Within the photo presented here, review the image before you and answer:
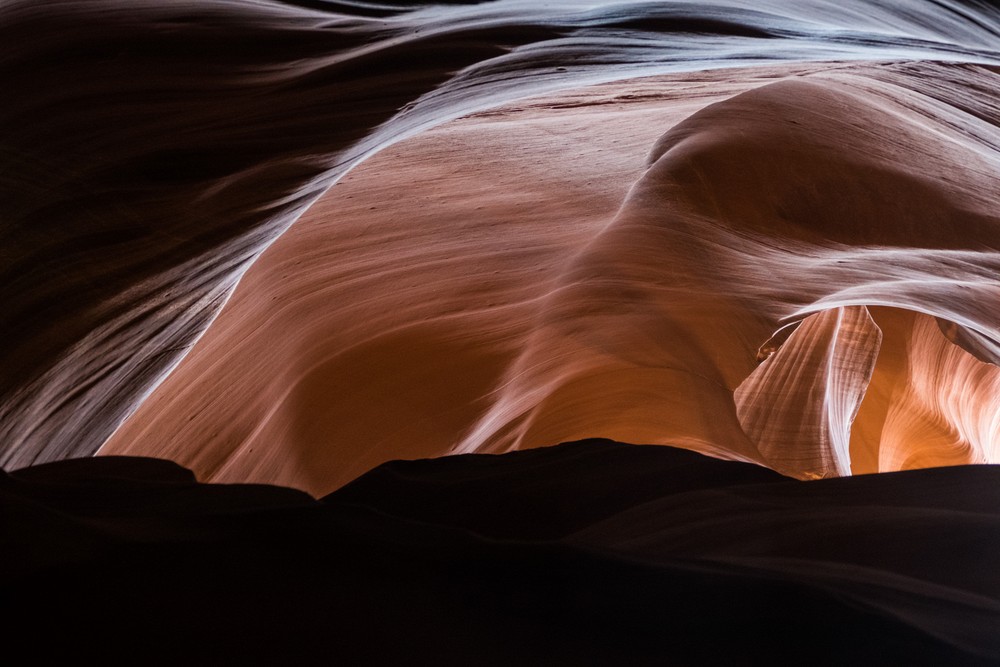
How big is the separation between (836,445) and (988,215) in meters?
2.37

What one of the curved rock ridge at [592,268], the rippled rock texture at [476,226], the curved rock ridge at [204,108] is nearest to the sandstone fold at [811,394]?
the rippled rock texture at [476,226]

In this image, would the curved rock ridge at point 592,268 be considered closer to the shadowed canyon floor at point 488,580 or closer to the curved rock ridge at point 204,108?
the curved rock ridge at point 204,108

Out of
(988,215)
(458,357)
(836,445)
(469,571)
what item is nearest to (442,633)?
(469,571)

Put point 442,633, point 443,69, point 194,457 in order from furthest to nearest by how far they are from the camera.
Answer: point 194,457 < point 443,69 < point 442,633

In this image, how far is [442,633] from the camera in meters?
0.71

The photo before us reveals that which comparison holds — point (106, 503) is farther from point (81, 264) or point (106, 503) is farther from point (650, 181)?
point (650, 181)

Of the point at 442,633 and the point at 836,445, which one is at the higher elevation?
the point at 442,633

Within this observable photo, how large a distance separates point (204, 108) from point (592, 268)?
224 centimetres

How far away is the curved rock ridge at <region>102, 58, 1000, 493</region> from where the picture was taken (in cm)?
238

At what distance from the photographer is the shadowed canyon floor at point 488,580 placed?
0.68 metres

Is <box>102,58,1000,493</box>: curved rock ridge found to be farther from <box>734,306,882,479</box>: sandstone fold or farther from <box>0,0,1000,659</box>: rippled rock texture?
<box>734,306,882,479</box>: sandstone fold

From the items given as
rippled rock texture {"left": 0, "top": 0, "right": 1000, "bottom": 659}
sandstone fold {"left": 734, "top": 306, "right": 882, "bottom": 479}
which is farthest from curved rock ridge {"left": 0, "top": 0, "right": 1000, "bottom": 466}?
sandstone fold {"left": 734, "top": 306, "right": 882, "bottom": 479}

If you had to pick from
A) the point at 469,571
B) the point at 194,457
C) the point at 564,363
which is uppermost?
the point at 469,571

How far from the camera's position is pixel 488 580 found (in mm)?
793
